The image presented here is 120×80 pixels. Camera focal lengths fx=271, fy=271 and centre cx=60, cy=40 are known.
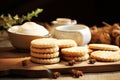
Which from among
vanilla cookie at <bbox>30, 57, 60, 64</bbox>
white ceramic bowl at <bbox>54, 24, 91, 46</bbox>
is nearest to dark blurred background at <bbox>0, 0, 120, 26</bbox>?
white ceramic bowl at <bbox>54, 24, 91, 46</bbox>

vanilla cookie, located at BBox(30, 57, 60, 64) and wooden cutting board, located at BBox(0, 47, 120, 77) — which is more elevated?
vanilla cookie, located at BBox(30, 57, 60, 64)

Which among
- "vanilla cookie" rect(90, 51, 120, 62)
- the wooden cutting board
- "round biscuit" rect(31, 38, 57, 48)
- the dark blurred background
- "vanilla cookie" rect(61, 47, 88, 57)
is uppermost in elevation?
the dark blurred background

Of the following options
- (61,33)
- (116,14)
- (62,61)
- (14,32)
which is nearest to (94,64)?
(62,61)

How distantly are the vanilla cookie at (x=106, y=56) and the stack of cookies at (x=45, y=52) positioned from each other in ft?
0.59

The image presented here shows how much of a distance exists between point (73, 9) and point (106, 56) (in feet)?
5.92

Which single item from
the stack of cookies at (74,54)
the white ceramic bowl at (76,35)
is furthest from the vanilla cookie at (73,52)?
the white ceramic bowl at (76,35)

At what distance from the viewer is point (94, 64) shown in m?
1.16

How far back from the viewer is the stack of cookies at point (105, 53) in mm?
1188

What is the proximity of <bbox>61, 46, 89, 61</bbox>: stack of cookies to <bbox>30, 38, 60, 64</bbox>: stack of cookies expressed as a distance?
0.13 ft

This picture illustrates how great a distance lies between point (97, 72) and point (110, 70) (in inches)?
2.3

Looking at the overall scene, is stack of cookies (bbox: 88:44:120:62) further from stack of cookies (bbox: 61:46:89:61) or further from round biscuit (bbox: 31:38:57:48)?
round biscuit (bbox: 31:38:57:48)

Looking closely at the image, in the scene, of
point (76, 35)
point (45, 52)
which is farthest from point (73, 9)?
point (45, 52)

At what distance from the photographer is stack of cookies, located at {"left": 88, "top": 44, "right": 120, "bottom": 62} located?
1.19 metres

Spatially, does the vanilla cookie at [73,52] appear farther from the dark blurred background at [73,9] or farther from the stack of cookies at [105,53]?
the dark blurred background at [73,9]
